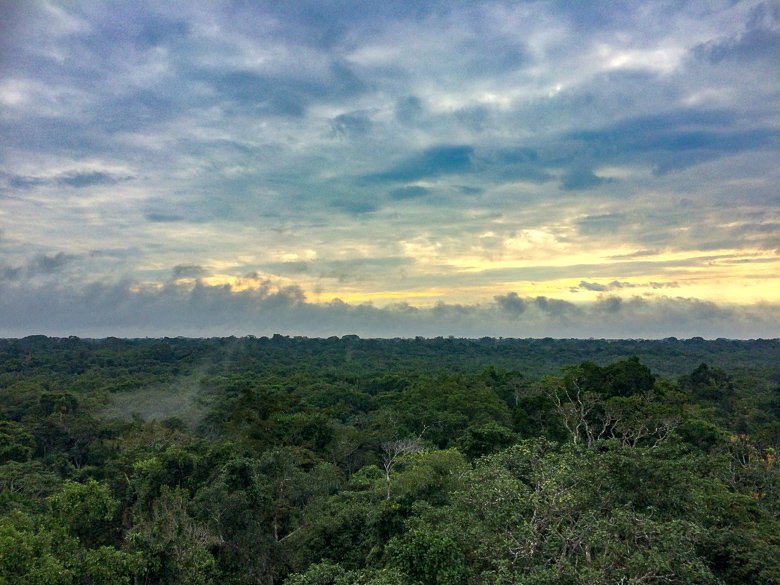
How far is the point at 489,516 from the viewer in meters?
13.2

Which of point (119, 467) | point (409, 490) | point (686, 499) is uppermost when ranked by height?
point (686, 499)

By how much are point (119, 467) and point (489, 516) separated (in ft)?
89.2

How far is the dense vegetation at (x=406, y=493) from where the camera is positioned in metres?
12.7

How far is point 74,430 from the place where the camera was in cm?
4031

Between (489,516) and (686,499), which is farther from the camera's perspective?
(686,499)

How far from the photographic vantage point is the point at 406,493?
19.4 m

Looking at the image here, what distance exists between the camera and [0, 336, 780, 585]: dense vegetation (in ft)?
41.7

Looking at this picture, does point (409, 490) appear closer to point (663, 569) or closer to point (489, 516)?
point (489, 516)

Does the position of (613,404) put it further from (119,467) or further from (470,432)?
(119,467)

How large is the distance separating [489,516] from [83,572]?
38.7 feet

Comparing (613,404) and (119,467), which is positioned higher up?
(613,404)

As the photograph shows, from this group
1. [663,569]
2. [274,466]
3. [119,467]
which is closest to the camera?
[663,569]

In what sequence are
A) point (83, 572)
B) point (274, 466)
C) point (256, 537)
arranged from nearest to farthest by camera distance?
point (83, 572) → point (256, 537) → point (274, 466)

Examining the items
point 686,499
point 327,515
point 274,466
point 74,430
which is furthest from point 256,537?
point 74,430
